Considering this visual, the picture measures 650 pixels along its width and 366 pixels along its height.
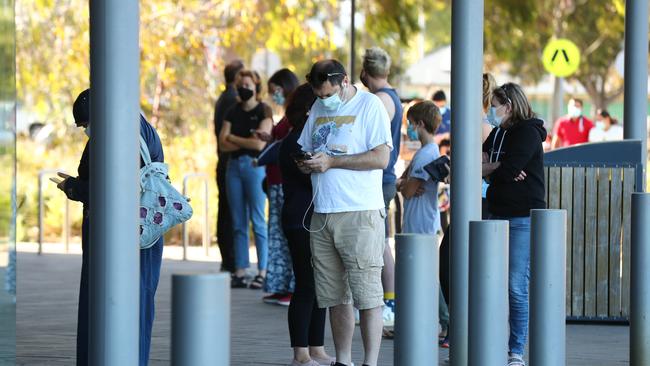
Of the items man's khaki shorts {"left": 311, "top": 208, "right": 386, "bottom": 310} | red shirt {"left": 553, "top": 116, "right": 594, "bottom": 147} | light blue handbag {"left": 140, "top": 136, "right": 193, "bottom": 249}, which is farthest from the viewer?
red shirt {"left": 553, "top": 116, "right": 594, "bottom": 147}

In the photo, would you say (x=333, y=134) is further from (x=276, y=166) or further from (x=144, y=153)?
(x=276, y=166)

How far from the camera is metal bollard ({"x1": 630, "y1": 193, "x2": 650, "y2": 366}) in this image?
7.03m

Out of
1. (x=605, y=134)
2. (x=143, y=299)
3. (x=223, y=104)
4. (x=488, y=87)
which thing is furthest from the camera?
(x=605, y=134)

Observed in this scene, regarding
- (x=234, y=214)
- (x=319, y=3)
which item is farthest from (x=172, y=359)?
(x=319, y=3)

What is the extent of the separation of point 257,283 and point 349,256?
555 centimetres

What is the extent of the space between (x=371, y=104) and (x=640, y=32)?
3.93m

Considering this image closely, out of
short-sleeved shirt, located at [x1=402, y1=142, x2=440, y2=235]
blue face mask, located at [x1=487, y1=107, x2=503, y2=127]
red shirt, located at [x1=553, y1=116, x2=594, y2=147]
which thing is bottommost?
short-sleeved shirt, located at [x1=402, y1=142, x2=440, y2=235]

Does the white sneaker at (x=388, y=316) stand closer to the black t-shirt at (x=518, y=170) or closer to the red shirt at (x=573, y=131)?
the black t-shirt at (x=518, y=170)

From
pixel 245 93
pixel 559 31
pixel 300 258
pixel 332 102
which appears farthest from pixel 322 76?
pixel 559 31

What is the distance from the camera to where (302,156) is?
7688 millimetres

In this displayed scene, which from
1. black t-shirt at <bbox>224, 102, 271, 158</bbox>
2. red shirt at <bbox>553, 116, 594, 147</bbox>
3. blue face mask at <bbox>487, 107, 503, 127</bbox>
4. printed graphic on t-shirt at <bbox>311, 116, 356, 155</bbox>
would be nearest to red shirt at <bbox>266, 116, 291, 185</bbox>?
black t-shirt at <bbox>224, 102, 271, 158</bbox>

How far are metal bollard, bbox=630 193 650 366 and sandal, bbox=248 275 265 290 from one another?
20.4ft

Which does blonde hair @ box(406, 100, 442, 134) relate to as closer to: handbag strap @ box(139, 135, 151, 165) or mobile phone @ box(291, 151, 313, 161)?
mobile phone @ box(291, 151, 313, 161)

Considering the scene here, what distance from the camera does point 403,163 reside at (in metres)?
15.2
